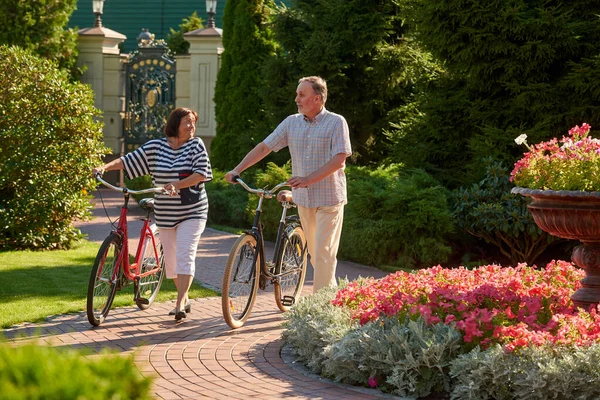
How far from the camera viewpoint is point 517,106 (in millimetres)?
12109

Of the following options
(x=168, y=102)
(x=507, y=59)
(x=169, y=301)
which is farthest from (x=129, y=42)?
(x=169, y=301)

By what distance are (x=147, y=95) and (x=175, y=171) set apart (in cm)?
1654

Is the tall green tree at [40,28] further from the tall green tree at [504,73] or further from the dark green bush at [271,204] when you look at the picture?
the tall green tree at [504,73]

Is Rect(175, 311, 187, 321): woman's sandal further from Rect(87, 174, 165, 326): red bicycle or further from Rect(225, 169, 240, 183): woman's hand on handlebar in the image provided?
Rect(225, 169, 240, 183): woman's hand on handlebar

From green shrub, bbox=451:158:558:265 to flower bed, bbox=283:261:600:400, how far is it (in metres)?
3.25

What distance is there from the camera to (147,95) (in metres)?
24.0

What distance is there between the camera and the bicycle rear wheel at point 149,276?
8125 millimetres

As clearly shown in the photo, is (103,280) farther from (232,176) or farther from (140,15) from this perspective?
(140,15)

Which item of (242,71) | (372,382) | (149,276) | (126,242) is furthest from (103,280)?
(242,71)

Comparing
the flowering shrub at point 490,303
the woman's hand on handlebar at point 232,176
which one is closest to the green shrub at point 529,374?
the flowering shrub at point 490,303

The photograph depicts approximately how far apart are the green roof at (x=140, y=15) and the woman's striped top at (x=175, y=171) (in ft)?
81.7

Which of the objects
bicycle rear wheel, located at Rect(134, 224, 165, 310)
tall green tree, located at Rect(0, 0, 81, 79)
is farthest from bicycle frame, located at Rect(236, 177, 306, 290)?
tall green tree, located at Rect(0, 0, 81, 79)

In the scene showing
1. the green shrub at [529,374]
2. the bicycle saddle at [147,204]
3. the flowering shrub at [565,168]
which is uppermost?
the flowering shrub at [565,168]

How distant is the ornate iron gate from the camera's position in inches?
940
